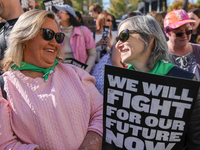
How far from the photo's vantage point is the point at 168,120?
103 cm

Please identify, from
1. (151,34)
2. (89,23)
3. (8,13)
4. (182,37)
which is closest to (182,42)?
(182,37)

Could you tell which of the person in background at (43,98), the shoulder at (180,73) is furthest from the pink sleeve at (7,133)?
the shoulder at (180,73)

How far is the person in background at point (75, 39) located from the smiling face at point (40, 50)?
1430 mm

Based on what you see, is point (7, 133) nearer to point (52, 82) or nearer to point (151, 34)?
point (52, 82)

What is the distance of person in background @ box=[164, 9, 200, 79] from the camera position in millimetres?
2361

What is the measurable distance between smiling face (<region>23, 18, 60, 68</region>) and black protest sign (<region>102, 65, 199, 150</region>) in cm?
88

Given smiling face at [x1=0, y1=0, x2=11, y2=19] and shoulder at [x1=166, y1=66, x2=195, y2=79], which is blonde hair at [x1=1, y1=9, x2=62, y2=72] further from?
shoulder at [x1=166, y1=66, x2=195, y2=79]

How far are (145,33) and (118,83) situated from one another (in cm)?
70

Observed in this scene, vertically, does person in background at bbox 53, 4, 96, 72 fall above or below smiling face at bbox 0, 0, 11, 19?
below

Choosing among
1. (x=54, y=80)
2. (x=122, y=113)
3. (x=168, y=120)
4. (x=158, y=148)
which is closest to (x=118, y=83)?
(x=122, y=113)

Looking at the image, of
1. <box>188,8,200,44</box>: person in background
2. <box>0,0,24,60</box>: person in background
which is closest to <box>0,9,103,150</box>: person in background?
<box>0,0,24,60</box>: person in background

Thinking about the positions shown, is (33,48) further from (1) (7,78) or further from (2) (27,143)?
(2) (27,143)

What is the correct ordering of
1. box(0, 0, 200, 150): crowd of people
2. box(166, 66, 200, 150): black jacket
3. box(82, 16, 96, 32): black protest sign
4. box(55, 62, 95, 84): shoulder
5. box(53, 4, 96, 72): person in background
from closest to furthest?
box(166, 66, 200, 150): black jacket < box(0, 0, 200, 150): crowd of people < box(55, 62, 95, 84): shoulder < box(53, 4, 96, 72): person in background < box(82, 16, 96, 32): black protest sign

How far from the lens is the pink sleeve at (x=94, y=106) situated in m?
1.68
